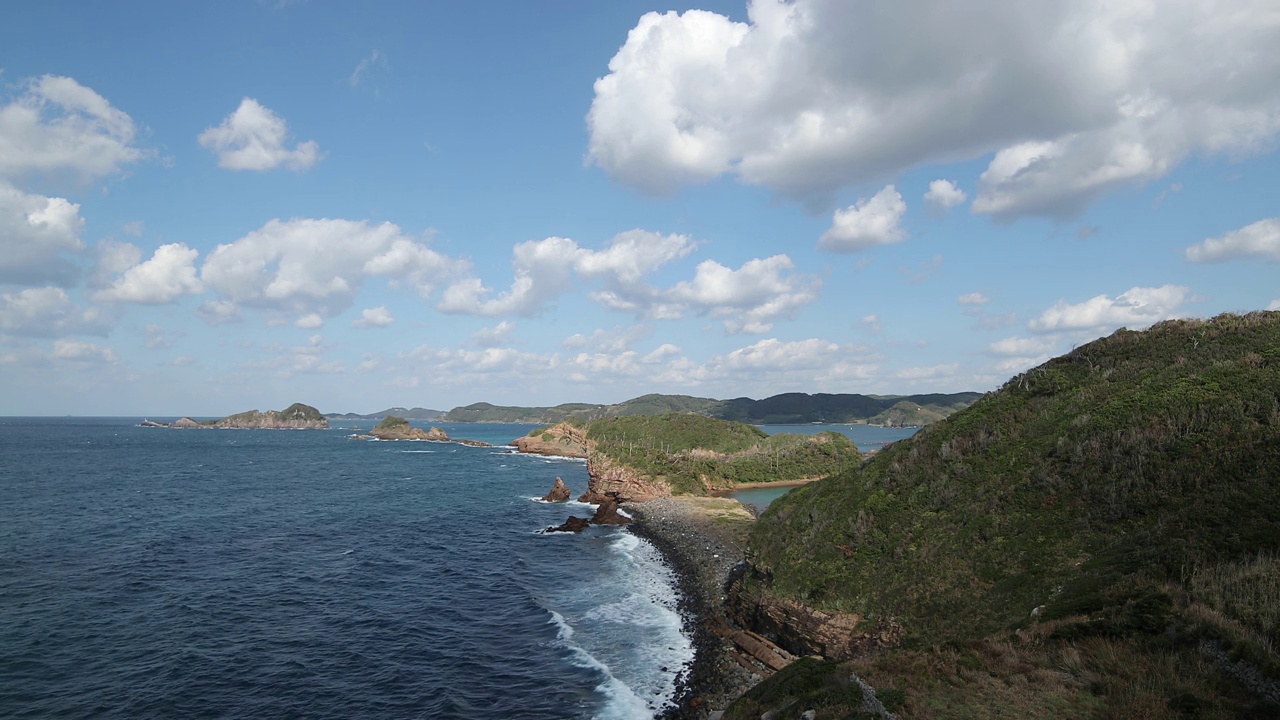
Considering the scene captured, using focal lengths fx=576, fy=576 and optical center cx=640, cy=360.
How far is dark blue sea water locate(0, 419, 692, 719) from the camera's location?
93.7 feet

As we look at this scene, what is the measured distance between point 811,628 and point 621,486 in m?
62.8

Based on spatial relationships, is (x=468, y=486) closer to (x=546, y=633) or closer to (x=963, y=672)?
(x=546, y=633)

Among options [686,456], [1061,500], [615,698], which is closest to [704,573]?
[615,698]

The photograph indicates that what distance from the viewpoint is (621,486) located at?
90.9m

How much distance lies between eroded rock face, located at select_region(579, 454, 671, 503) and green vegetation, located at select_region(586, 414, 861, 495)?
1367mm

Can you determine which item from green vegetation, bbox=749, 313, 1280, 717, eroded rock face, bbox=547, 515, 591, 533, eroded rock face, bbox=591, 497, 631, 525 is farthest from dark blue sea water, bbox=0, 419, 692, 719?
green vegetation, bbox=749, 313, 1280, 717

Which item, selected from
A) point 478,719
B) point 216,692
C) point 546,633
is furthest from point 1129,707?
point 216,692

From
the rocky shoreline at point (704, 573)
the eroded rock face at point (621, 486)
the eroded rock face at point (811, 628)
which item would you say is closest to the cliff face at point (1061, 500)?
the eroded rock face at point (811, 628)

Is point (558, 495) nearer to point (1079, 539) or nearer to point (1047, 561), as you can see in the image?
point (1047, 561)

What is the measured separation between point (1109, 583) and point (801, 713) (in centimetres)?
1261

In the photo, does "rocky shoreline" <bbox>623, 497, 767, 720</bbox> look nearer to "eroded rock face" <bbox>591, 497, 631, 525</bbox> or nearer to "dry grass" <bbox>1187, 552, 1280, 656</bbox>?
"eroded rock face" <bbox>591, 497, 631, 525</bbox>

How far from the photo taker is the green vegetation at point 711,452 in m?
96.6

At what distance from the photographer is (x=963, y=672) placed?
15789 millimetres

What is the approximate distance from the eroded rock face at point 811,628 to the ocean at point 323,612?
4.81 metres
